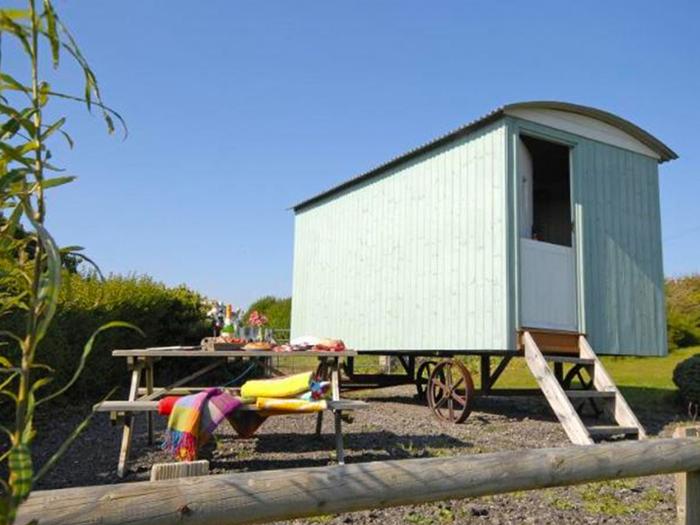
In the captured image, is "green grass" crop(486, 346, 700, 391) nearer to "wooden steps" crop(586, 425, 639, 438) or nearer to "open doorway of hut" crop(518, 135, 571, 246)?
"open doorway of hut" crop(518, 135, 571, 246)

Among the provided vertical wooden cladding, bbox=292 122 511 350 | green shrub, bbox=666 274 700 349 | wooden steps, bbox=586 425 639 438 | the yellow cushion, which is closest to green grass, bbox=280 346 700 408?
green shrub, bbox=666 274 700 349

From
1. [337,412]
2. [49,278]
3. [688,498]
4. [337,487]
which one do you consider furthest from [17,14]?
[337,412]

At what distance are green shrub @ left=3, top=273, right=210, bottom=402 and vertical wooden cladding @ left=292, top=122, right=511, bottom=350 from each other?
201 centimetres

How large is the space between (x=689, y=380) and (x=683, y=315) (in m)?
10.2

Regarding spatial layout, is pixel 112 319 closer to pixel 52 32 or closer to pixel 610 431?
pixel 610 431

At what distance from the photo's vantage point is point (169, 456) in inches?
195

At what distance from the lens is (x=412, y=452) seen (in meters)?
5.18

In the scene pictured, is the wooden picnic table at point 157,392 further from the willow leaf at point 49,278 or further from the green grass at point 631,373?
the green grass at point 631,373

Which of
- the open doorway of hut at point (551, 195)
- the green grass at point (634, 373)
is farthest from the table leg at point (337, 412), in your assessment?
the green grass at point (634, 373)

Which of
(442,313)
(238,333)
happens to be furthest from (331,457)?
(442,313)

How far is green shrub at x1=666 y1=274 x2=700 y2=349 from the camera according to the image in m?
16.9

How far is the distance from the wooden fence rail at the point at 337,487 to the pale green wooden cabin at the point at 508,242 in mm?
4192

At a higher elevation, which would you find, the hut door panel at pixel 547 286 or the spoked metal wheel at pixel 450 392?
the hut door panel at pixel 547 286

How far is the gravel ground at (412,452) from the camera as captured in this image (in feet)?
12.0
